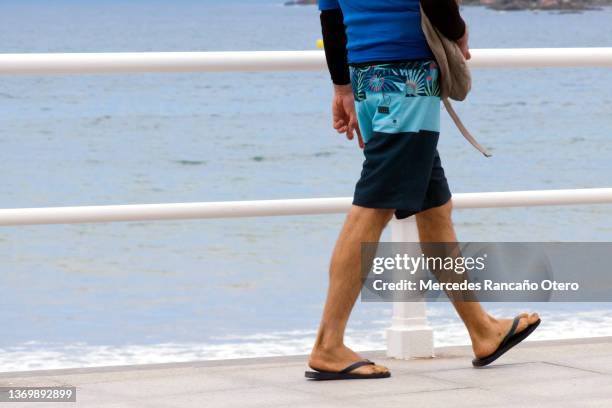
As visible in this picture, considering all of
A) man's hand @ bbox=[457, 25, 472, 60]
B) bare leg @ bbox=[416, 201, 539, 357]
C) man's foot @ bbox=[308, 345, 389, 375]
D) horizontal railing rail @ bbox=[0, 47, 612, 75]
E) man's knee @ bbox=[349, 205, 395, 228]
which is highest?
man's hand @ bbox=[457, 25, 472, 60]

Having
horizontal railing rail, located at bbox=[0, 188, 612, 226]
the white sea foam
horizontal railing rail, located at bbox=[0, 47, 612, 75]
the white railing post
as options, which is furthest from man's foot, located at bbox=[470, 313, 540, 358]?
the white sea foam

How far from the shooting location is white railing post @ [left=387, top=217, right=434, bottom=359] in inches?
178

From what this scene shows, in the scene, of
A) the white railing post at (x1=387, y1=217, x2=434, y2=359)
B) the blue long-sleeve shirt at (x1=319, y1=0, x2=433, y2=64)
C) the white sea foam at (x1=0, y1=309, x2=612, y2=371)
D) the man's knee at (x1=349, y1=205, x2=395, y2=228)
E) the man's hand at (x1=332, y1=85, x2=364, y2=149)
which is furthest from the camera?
the white sea foam at (x1=0, y1=309, x2=612, y2=371)

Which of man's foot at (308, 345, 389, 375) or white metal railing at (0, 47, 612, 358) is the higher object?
white metal railing at (0, 47, 612, 358)

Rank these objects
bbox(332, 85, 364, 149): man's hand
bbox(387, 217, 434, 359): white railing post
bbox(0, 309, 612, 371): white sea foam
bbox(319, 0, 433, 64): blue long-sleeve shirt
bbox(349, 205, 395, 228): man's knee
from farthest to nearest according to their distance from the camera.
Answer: bbox(0, 309, 612, 371): white sea foam, bbox(387, 217, 434, 359): white railing post, bbox(332, 85, 364, 149): man's hand, bbox(349, 205, 395, 228): man's knee, bbox(319, 0, 433, 64): blue long-sleeve shirt

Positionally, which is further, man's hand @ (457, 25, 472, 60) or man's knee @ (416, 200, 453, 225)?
man's knee @ (416, 200, 453, 225)

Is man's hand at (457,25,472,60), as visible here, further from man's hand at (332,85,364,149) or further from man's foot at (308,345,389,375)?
man's foot at (308,345,389,375)

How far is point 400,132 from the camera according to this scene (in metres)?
4.02

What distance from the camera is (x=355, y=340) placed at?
6.46 metres

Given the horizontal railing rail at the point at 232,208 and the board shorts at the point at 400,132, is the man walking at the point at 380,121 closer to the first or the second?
the board shorts at the point at 400,132

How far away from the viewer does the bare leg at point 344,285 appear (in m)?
4.11

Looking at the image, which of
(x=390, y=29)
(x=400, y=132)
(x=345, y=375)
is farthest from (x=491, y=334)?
(x=390, y=29)

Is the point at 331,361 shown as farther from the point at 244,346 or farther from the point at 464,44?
the point at 244,346

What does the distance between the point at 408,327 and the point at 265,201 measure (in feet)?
1.97
